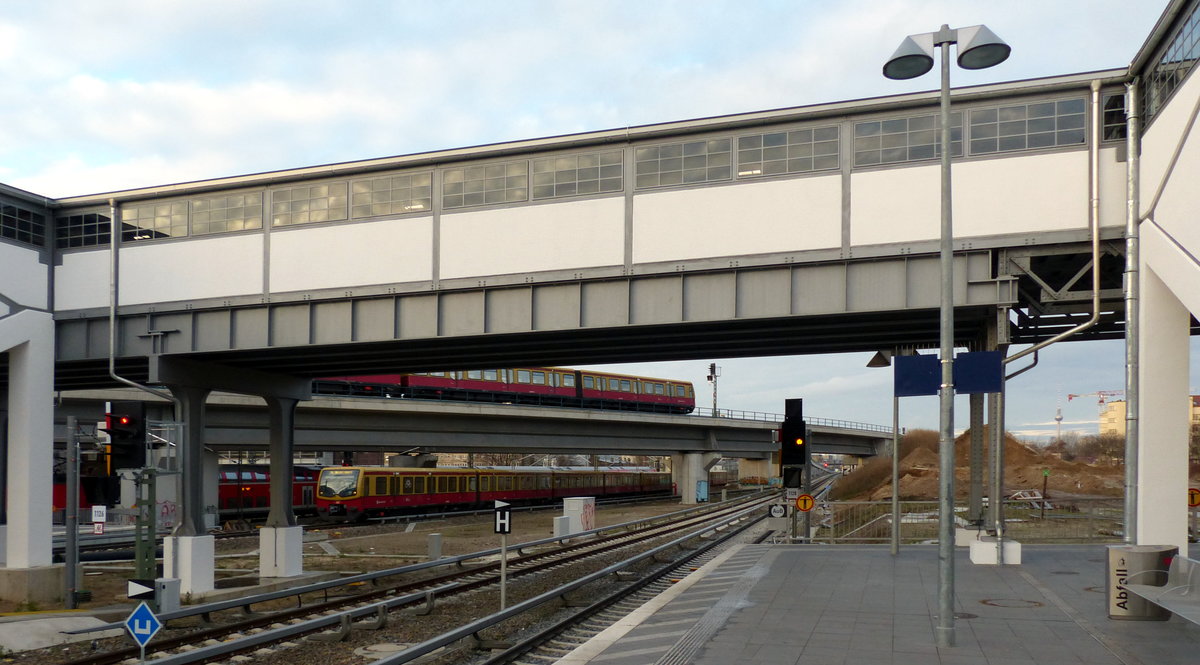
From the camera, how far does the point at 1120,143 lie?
57.3 ft

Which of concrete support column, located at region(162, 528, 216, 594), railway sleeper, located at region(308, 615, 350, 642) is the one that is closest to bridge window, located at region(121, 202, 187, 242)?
concrete support column, located at region(162, 528, 216, 594)

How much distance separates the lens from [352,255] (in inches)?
870

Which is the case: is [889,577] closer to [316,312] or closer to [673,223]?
[673,223]

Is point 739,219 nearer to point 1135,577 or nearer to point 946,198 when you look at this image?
point 946,198

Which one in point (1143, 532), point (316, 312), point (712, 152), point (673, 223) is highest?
point (712, 152)

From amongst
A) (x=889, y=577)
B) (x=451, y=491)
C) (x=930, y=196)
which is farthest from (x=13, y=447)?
(x=451, y=491)

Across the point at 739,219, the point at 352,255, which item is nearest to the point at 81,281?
the point at 352,255

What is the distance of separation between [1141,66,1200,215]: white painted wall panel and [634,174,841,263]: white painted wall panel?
17.4 feet

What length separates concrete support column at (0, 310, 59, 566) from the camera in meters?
21.9

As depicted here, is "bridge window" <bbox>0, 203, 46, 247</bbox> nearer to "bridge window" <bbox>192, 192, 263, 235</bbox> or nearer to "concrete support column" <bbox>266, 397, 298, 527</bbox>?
"bridge window" <bbox>192, 192, 263, 235</bbox>

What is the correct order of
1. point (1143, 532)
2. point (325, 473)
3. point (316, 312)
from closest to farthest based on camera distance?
point (1143, 532)
point (316, 312)
point (325, 473)

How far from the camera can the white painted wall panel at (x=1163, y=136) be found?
13891mm

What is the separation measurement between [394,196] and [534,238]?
369cm

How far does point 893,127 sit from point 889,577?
8.78 m
